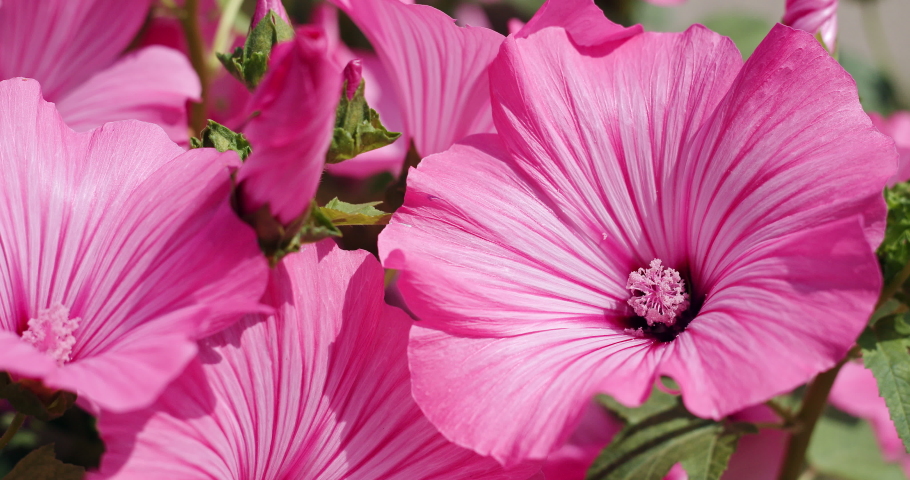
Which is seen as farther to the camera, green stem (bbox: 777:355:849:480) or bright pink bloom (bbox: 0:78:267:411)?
green stem (bbox: 777:355:849:480)

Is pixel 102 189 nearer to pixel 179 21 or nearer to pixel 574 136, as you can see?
pixel 574 136

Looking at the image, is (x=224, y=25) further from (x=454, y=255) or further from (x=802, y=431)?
(x=802, y=431)

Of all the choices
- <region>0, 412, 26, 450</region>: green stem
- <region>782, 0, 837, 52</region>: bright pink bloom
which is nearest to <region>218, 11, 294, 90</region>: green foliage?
<region>0, 412, 26, 450</region>: green stem

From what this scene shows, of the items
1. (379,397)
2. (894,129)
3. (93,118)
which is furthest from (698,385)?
(894,129)

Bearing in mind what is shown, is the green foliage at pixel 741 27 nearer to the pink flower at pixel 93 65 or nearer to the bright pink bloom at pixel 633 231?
the bright pink bloom at pixel 633 231

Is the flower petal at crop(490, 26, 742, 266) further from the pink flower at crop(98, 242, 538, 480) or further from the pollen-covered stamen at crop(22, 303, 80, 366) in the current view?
the pollen-covered stamen at crop(22, 303, 80, 366)
